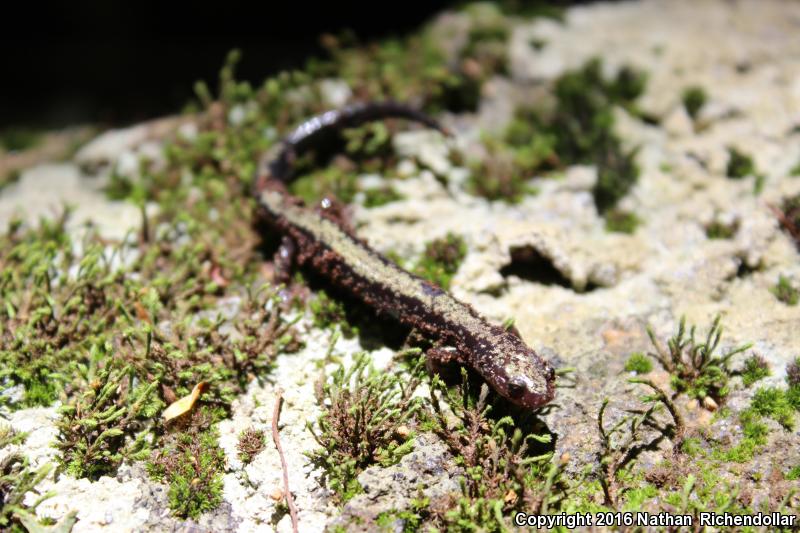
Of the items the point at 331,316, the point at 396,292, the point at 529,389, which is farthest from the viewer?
the point at 331,316

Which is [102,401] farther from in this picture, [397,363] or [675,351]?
[675,351]

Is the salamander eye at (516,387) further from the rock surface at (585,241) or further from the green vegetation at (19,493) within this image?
the green vegetation at (19,493)

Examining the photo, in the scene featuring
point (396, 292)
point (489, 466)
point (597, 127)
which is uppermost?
point (597, 127)

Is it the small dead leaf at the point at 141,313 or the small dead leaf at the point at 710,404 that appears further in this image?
the small dead leaf at the point at 141,313

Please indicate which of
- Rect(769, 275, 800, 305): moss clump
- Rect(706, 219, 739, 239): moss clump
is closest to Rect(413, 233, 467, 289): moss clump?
Rect(706, 219, 739, 239): moss clump

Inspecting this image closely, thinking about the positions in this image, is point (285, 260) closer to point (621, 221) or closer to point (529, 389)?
point (529, 389)

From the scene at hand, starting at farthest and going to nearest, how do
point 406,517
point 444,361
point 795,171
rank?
point 795,171 → point 444,361 → point 406,517

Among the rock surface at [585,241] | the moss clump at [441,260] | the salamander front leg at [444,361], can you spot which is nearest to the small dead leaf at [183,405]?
the rock surface at [585,241]

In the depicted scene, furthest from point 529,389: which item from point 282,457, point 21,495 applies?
point 21,495

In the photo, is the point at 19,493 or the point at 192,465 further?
the point at 192,465
